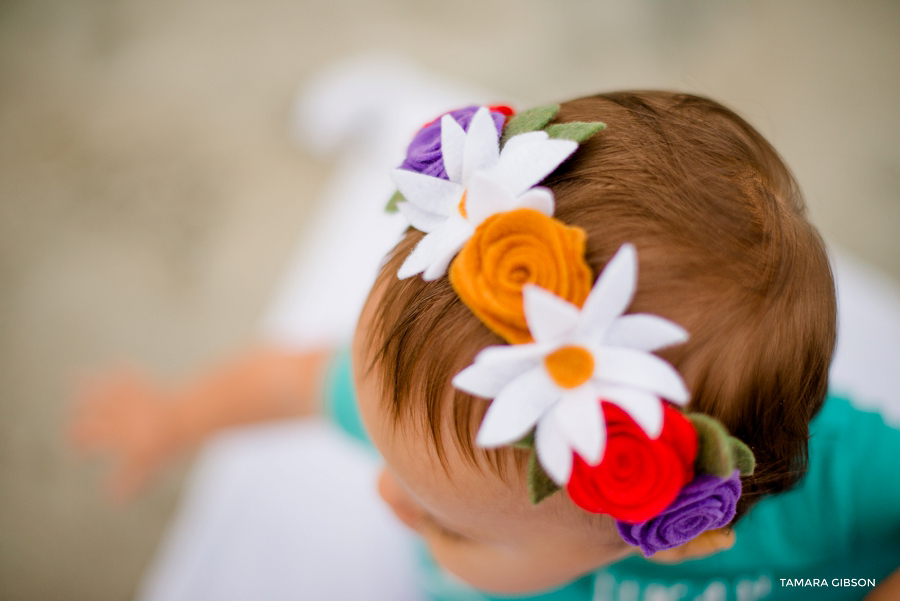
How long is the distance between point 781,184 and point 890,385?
22.3 inches

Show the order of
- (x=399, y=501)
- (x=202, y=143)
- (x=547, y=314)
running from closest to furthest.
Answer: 1. (x=547, y=314)
2. (x=399, y=501)
3. (x=202, y=143)

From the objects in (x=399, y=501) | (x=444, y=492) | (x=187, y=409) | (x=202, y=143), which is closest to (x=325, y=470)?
(x=187, y=409)

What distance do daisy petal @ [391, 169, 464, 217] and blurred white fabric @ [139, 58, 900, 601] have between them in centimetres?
→ 41

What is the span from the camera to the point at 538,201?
27 centimetres

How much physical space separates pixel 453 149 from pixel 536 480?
0.57ft

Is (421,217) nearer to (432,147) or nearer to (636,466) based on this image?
(432,147)

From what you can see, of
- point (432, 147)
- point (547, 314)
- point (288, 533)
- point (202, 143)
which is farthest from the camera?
point (202, 143)

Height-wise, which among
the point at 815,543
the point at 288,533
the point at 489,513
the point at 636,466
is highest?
the point at 636,466

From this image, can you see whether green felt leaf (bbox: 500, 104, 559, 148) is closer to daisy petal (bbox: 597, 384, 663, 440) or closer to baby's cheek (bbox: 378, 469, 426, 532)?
daisy petal (bbox: 597, 384, 663, 440)

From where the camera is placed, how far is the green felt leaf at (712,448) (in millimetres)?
258

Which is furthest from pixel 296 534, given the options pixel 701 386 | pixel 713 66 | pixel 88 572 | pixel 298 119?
pixel 713 66

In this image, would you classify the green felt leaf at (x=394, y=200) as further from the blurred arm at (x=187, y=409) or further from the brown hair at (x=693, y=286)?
the blurred arm at (x=187, y=409)

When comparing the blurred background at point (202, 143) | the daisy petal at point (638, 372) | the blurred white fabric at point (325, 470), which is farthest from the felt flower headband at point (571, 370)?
the blurred background at point (202, 143)

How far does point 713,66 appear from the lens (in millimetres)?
1259
